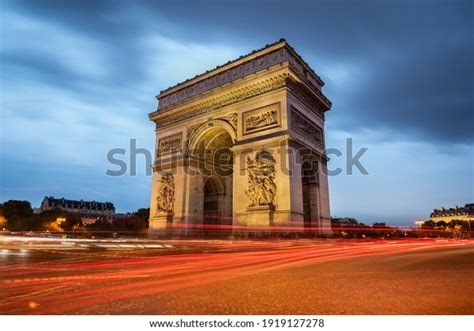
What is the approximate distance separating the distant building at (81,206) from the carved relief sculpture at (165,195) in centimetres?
7125

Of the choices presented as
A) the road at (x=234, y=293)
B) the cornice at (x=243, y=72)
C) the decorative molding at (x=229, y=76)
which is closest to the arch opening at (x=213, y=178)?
the decorative molding at (x=229, y=76)

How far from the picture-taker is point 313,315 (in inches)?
70.5

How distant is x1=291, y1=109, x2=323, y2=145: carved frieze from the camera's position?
15257 millimetres

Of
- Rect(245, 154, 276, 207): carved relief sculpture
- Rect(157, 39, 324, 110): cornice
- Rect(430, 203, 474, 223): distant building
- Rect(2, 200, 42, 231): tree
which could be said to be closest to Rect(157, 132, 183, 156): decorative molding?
Rect(157, 39, 324, 110): cornice

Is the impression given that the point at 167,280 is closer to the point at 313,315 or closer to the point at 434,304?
the point at 313,315

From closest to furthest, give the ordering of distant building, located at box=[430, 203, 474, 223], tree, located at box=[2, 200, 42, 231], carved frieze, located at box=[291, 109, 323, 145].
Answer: carved frieze, located at box=[291, 109, 323, 145] → tree, located at box=[2, 200, 42, 231] → distant building, located at box=[430, 203, 474, 223]

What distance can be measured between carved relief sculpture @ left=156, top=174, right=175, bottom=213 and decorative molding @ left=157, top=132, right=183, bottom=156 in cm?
179

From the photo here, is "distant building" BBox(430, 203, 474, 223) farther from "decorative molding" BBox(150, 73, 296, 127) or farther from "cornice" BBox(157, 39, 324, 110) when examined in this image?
"decorative molding" BBox(150, 73, 296, 127)

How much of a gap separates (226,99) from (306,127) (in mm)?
5000

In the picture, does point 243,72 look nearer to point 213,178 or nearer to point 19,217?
point 213,178

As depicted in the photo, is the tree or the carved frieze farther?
the tree

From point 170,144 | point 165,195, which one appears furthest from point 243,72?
point 165,195

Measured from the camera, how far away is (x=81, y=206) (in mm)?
84750

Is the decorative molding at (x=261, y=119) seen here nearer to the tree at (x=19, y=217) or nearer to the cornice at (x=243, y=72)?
the cornice at (x=243, y=72)
